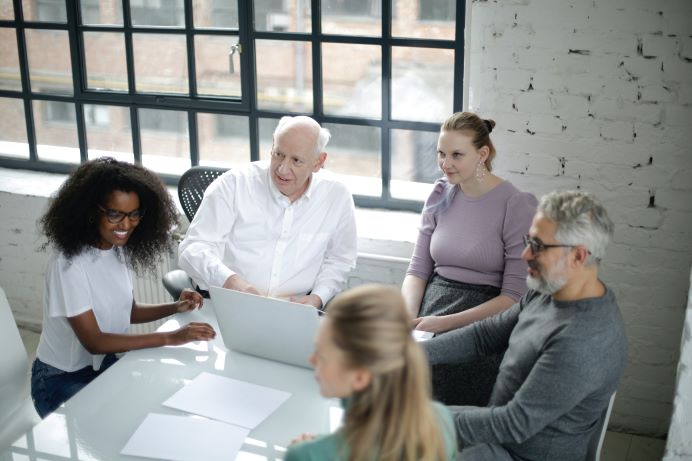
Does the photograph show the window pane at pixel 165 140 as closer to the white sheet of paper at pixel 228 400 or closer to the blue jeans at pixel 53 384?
the blue jeans at pixel 53 384

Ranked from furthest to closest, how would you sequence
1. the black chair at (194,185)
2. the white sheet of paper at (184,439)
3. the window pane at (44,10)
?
1. the window pane at (44,10)
2. the black chair at (194,185)
3. the white sheet of paper at (184,439)

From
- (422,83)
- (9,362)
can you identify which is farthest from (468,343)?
(422,83)

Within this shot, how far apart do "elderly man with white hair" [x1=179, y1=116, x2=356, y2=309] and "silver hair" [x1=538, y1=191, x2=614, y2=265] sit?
44.4 inches

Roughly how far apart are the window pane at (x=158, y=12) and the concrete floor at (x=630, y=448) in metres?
2.62

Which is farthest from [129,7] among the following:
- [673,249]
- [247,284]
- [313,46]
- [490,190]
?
[673,249]

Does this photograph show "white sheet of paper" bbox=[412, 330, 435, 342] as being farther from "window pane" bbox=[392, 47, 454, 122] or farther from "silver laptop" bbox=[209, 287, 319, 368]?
"window pane" bbox=[392, 47, 454, 122]

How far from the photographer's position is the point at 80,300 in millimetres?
2461

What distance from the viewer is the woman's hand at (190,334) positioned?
244cm

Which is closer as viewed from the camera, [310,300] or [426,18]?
[310,300]

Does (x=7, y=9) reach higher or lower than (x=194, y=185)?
higher

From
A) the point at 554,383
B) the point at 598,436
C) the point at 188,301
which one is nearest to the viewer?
the point at 554,383

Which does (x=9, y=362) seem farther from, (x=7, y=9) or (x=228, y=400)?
(x=7, y=9)

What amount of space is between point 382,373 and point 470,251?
57.8 inches

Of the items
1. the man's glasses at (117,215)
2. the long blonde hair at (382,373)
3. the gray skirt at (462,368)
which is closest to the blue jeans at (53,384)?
the man's glasses at (117,215)
